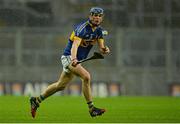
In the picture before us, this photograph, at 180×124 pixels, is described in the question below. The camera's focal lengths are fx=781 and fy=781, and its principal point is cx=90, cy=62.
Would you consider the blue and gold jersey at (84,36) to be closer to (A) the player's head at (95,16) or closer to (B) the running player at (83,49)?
(B) the running player at (83,49)

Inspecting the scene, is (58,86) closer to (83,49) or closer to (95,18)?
(83,49)

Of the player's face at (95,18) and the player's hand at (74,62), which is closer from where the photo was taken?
the player's hand at (74,62)

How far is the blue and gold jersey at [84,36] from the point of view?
15.2 metres

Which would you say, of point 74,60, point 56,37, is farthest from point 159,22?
point 74,60

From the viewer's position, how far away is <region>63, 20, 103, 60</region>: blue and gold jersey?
15.2 m

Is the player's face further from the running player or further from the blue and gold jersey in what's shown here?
the blue and gold jersey

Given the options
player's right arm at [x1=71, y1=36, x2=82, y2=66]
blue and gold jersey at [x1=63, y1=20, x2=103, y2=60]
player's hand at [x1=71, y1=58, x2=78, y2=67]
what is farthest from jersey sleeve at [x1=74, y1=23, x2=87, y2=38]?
player's hand at [x1=71, y1=58, x2=78, y2=67]

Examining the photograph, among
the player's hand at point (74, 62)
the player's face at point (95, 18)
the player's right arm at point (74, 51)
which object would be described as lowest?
the player's hand at point (74, 62)

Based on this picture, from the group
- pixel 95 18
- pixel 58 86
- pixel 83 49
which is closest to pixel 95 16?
pixel 95 18

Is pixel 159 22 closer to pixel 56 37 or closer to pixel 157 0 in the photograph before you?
pixel 157 0

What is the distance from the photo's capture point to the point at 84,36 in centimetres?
1519

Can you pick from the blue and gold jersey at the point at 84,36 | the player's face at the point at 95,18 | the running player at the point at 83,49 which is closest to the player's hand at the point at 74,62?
the running player at the point at 83,49

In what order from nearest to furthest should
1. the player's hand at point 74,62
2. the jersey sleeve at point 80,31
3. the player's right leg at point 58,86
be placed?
1. the player's hand at point 74,62
2. the jersey sleeve at point 80,31
3. the player's right leg at point 58,86

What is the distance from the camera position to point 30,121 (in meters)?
14.5
